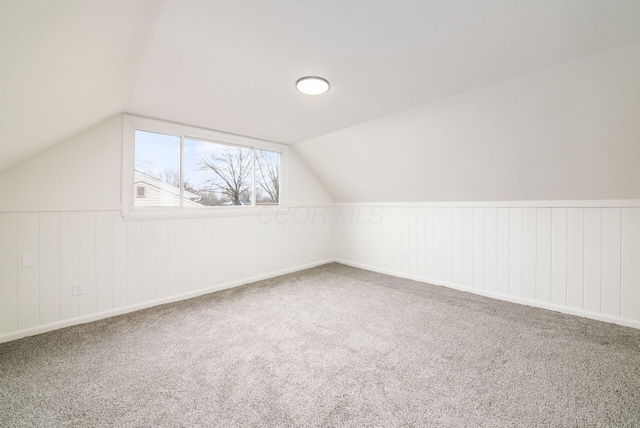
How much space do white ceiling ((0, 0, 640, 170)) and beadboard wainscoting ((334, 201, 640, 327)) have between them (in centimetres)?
172

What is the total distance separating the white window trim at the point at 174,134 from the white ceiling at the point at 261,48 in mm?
421

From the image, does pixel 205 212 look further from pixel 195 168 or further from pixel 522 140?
pixel 522 140

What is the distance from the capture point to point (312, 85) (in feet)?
7.18

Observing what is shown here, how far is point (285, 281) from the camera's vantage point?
3.91 m

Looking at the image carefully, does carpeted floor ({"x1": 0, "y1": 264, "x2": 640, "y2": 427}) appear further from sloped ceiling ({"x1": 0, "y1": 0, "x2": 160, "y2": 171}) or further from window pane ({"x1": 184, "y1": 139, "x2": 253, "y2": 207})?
sloped ceiling ({"x1": 0, "y1": 0, "x2": 160, "y2": 171})

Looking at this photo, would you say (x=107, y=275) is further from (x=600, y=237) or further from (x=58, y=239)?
(x=600, y=237)

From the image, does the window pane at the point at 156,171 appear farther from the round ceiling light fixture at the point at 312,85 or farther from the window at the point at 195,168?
the round ceiling light fixture at the point at 312,85

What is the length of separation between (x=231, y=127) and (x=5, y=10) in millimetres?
2673

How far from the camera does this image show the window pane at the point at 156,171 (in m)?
2.96

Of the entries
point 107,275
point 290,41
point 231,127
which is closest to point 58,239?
point 107,275

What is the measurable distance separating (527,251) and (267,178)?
137 inches

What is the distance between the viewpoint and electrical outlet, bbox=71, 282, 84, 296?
251cm

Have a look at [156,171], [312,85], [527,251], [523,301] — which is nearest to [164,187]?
[156,171]

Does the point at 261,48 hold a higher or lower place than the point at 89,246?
higher
